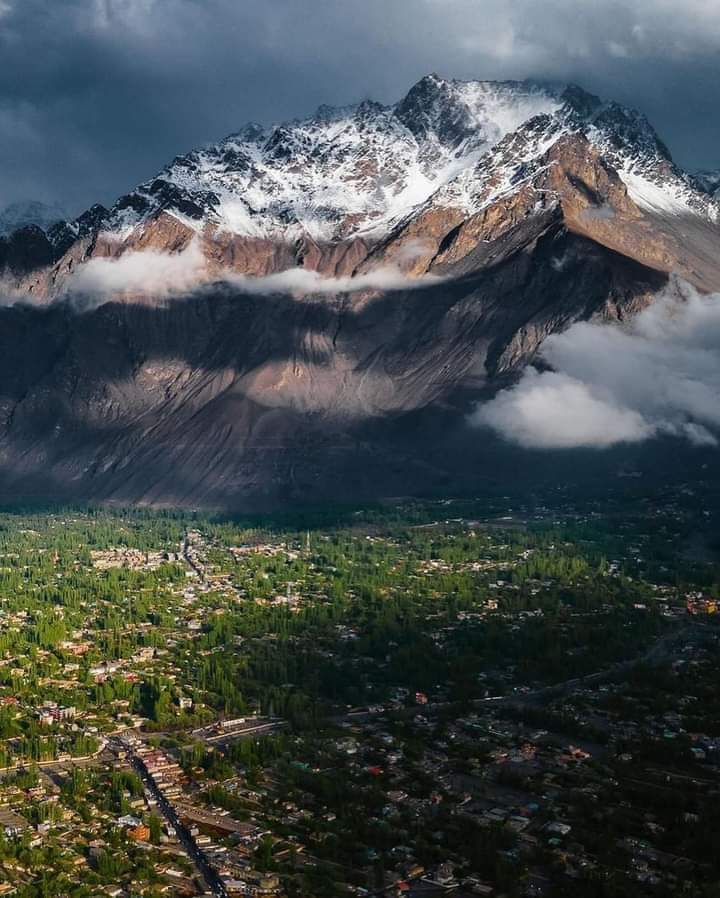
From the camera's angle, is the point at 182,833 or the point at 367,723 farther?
the point at 367,723

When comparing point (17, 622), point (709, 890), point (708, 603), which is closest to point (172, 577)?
point (17, 622)

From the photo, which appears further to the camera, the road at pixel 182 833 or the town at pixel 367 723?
the town at pixel 367 723

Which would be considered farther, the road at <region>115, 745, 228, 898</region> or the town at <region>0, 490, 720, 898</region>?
the town at <region>0, 490, 720, 898</region>

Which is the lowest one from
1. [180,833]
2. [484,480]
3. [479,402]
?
[180,833]

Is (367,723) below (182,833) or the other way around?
the other way around

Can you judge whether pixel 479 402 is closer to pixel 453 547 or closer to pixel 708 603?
pixel 453 547

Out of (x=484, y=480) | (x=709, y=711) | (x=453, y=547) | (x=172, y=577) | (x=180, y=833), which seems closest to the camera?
(x=180, y=833)

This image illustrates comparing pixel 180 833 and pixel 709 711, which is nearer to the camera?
pixel 180 833

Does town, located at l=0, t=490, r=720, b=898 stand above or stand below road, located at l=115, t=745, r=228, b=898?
above

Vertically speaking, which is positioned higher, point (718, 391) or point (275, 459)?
point (718, 391)

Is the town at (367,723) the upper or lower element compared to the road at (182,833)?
upper

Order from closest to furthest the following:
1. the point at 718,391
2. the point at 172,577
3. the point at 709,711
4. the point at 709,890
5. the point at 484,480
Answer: the point at 709,890 → the point at 709,711 → the point at 172,577 → the point at 484,480 → the point at 718,391
